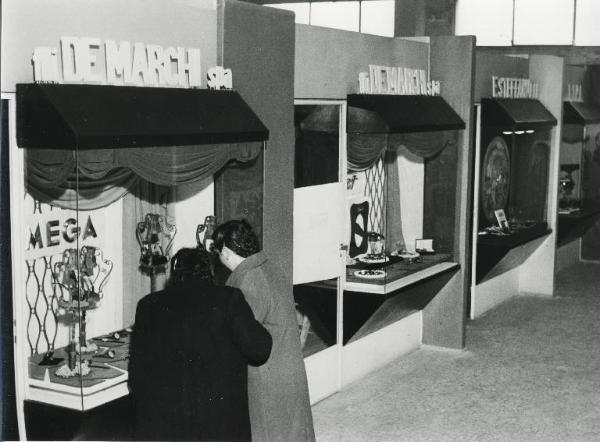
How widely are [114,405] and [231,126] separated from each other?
162cm

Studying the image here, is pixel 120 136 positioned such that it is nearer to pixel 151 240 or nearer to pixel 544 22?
pixel 151 240

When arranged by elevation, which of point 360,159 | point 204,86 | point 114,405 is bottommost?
point 114,405

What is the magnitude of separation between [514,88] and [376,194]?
295 cm

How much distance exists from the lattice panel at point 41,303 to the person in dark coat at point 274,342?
4.39 ft

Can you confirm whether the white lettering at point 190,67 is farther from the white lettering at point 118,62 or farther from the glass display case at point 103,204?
the white lettering at point 118,62

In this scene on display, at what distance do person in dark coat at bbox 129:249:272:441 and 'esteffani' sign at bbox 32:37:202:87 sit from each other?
3.80 ft

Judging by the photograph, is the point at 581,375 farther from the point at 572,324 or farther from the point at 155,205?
the point at 155,205

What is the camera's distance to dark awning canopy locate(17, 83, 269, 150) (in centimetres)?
401

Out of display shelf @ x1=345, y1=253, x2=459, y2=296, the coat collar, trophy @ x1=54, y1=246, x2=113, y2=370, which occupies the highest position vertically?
the coat collar

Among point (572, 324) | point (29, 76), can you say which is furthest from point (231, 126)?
point (572, 324)

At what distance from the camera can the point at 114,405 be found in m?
4.62

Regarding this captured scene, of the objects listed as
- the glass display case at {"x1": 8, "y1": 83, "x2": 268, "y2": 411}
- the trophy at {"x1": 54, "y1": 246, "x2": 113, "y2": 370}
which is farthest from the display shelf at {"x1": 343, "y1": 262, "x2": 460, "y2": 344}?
the trophy at {"x1": 54, "y1": 246, "x2": 113, "y2": 370}

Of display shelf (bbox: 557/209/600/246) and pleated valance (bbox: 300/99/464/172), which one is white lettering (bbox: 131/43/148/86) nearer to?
pleated valance (bbox: 300/99/464/172)

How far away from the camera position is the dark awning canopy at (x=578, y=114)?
11.2 m
